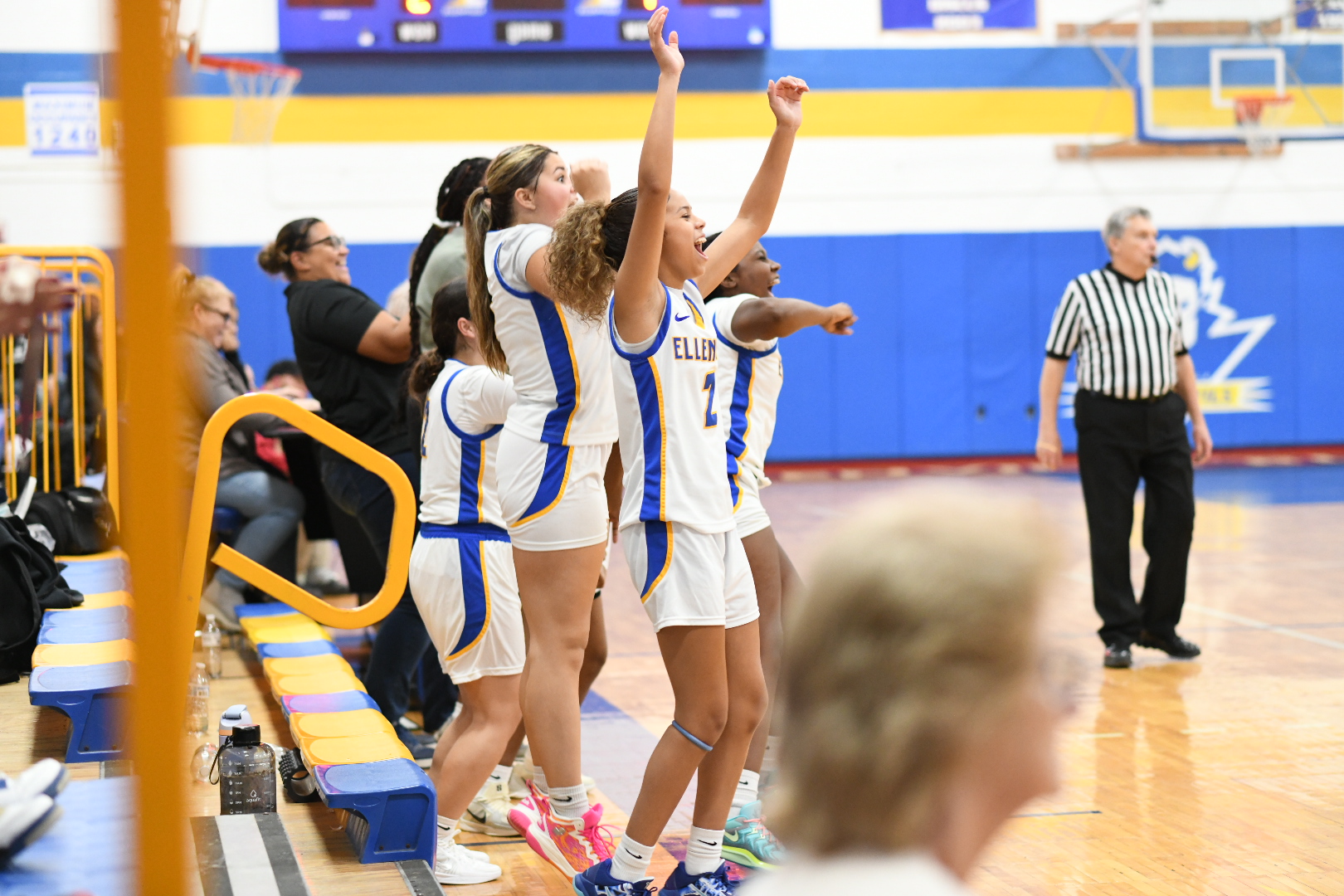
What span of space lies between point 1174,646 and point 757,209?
339 cm

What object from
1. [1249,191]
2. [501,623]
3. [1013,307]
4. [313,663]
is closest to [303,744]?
[501,623]

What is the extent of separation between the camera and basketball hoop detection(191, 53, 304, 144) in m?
12.3

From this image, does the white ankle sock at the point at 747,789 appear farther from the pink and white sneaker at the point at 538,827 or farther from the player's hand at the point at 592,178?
the player's hand at the point at 592,178

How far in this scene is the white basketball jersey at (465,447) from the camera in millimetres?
3424

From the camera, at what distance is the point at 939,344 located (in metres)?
14.2

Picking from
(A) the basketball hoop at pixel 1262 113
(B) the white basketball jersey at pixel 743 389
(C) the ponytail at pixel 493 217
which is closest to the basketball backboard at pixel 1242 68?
(A) the basketball hoop at pixel 1262 113

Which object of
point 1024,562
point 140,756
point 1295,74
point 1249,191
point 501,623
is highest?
point 1295,74

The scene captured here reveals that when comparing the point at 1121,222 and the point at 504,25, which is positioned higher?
the point at 504,25

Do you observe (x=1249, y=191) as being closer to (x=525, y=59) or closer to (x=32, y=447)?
(x=525, y=59)

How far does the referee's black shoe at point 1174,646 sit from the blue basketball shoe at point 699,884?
3.39 m

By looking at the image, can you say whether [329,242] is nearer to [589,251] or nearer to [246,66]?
[589,251]

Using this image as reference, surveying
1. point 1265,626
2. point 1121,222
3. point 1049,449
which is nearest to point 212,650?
point 1049,449

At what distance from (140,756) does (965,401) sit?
13.5 m

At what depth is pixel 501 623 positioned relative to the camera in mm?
3352
